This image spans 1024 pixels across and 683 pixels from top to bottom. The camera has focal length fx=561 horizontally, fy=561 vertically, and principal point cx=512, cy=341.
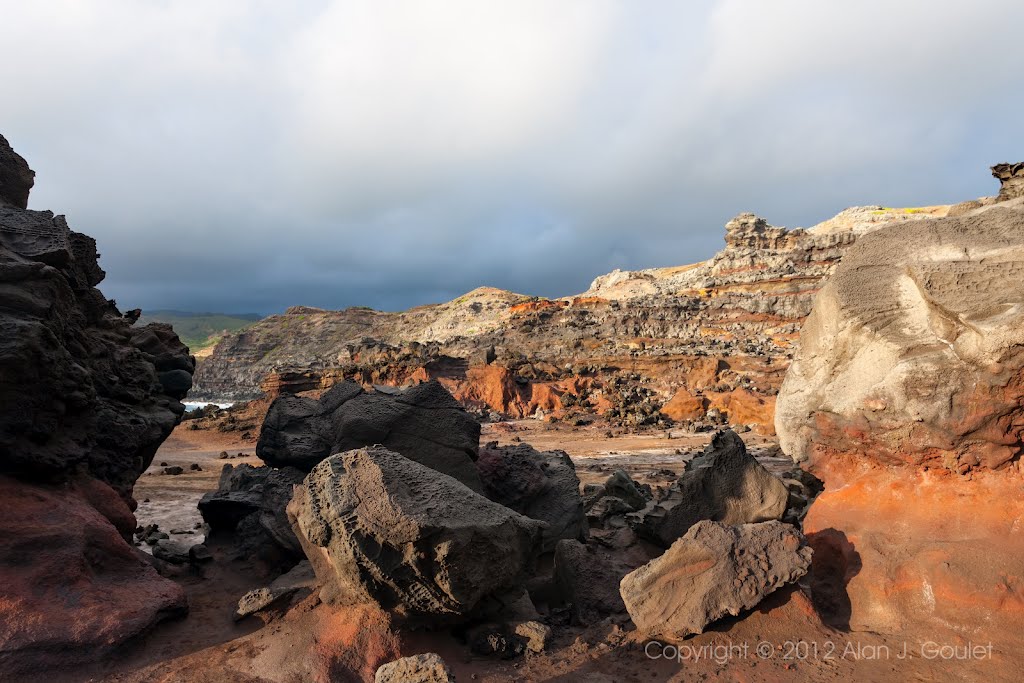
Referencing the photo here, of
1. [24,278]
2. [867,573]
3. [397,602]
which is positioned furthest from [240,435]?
[867,573]

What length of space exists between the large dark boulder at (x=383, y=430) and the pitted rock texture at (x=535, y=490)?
0.32 metres

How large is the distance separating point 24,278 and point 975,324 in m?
6.98

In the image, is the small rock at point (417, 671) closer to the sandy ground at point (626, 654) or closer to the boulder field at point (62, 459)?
the sandy ground at point (626, 654)

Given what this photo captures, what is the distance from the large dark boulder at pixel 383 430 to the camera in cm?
571

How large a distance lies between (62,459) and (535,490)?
4237mm

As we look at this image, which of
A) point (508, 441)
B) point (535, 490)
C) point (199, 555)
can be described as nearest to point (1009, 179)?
point (535, 490)

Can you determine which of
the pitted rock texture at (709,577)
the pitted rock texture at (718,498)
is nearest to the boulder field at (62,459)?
the pitted rock texture at (709,577)

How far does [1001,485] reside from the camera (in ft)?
12.3

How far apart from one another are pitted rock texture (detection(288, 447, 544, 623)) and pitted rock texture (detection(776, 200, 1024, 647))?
253cm

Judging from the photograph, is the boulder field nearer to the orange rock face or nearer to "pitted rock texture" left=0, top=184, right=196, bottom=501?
"pitted rock texture" left=0, top=184, right=196, bottom=501

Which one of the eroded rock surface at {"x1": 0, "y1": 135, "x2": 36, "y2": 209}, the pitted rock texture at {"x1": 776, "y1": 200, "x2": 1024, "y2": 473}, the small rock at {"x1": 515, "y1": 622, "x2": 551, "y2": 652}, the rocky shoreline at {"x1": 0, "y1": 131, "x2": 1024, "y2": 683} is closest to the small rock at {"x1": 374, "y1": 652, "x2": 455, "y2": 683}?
the rocky shoreline at {"x1": 0, "y1": 131, "x2": 1024, "y2": 683}

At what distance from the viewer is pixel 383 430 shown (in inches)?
227

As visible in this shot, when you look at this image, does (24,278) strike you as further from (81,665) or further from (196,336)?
(196,336)

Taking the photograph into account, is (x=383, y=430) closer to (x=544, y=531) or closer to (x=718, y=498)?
(x=544, y=531)
